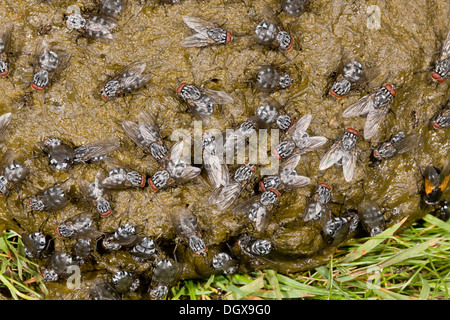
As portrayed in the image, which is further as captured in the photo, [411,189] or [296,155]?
[411,189]

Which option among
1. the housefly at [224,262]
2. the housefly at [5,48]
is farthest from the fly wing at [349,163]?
the housefly at [5,48]

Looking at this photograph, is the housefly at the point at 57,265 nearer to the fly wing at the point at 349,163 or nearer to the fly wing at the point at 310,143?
the fly wing at the point at 310,143

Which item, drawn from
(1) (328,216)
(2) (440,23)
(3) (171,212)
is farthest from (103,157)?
(2) (440,23)

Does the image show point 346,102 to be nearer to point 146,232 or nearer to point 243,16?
point 243,16

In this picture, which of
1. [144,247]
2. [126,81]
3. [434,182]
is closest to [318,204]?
[434,182]

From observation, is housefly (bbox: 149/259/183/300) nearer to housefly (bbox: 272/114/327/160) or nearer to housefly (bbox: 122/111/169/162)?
housefly (bbox: 122/111/169/162)

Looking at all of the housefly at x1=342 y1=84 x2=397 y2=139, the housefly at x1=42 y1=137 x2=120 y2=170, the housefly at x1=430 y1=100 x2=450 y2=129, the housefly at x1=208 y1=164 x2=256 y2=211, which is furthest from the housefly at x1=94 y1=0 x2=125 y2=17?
the housefly at x1=430 y1=100 x2=450 y2=129

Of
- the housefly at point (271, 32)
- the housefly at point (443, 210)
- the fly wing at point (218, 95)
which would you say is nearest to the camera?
the housefly at point (271, 32)

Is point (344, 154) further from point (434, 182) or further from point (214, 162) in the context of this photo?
point (214, 162)
